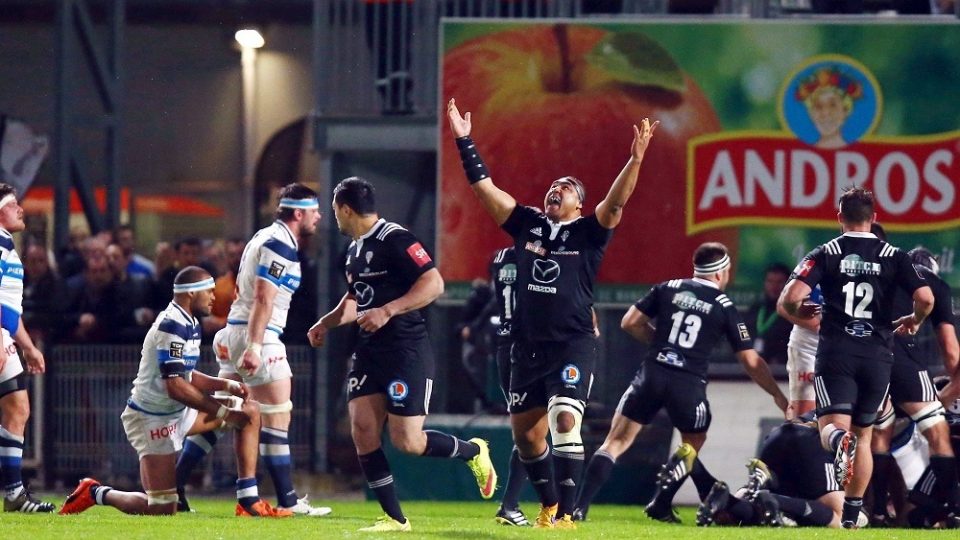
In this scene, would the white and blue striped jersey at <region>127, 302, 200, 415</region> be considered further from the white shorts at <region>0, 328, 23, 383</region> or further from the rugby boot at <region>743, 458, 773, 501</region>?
the rugby boot at <region>743, 458, 773, 501</region>

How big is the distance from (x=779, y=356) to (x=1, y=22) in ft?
46.5

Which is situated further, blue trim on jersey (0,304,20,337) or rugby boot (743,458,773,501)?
rugby boot (743,458,773,501)

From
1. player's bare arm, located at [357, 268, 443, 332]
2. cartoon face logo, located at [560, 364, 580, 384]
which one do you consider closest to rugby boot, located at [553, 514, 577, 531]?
cartoon face logo, located at [560, 364, 580, 384]

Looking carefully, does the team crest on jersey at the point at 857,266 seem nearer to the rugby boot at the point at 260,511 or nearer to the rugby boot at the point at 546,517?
the rugby boot at the point at 546,517

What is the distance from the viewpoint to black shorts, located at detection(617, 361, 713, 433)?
552 inches

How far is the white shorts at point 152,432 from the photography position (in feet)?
41.7

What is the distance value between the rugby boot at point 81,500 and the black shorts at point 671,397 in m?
3.92

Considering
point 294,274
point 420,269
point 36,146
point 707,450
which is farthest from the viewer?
point 36,146

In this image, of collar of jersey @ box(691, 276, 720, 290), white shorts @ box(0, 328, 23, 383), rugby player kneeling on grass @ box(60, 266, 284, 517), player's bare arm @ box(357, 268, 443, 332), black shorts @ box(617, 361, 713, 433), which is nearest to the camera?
player's bare arm @ box(357, 268, 443, 332)

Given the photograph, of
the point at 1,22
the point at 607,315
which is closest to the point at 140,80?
the point at 1,22

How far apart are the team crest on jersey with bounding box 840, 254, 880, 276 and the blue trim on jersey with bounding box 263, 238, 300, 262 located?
3.60 meters

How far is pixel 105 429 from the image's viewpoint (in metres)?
17.2

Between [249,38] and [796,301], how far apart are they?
15606 mm

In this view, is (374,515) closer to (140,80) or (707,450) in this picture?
(707,450)
